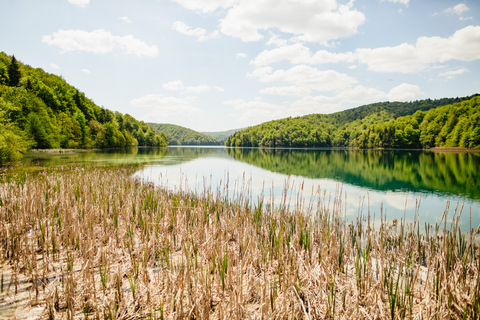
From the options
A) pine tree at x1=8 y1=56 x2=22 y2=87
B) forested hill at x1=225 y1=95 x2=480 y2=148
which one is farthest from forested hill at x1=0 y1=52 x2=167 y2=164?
forested hill at x1=225 y1=95 x2=480 y2=148

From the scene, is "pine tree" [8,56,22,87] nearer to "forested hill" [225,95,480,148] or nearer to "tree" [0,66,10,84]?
"tree" [0,66,10,84]

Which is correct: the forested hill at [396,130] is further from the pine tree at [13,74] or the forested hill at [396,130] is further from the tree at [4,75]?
the tree at [4,75]

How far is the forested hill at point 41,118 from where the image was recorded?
3070 cm

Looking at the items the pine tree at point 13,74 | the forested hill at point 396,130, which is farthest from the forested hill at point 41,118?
the forested hill at point 396,130

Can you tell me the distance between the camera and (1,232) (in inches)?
210

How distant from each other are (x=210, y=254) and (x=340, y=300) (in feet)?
7.69

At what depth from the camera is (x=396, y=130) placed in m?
98.7

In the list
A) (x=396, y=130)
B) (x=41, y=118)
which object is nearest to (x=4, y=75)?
(x=41, y=118)

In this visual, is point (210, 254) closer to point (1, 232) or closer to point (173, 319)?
point (173, 319)

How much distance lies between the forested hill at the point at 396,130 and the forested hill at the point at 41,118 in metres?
88.9

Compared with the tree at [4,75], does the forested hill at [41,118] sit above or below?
below

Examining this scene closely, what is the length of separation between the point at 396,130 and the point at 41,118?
115m

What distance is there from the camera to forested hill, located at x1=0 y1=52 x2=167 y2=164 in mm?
30703

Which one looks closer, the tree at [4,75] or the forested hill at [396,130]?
the tree at [4,75]
